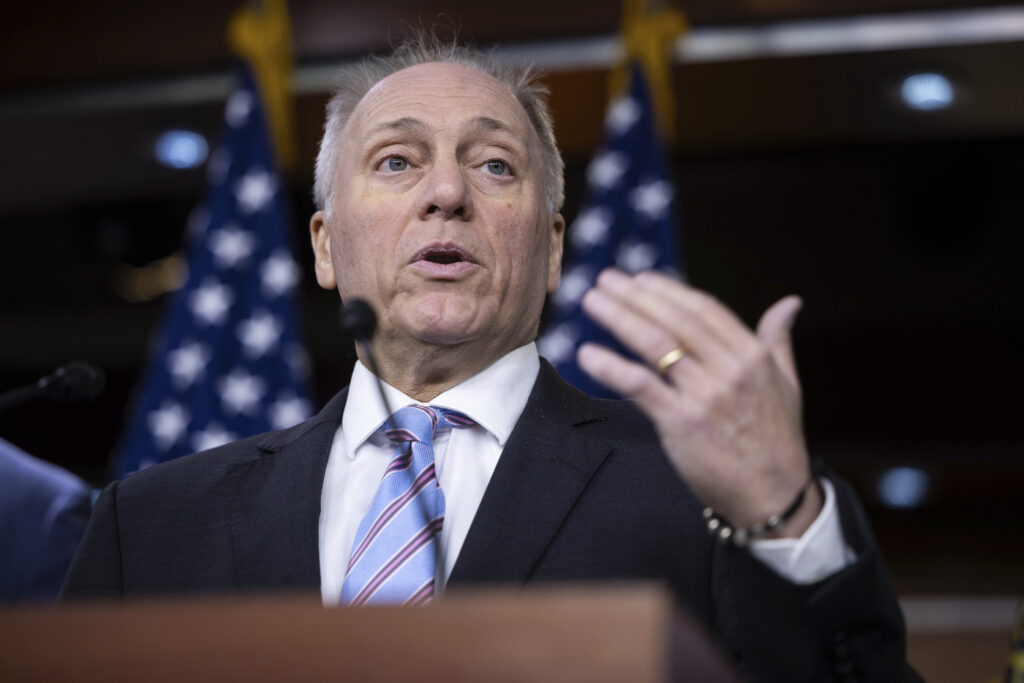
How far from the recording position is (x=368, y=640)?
A: 80cm

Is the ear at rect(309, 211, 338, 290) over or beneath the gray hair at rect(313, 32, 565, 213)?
beneath

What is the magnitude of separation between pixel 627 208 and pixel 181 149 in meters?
2.34

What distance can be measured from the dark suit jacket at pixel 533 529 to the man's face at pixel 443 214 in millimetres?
147

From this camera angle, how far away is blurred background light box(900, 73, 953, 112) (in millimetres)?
4551

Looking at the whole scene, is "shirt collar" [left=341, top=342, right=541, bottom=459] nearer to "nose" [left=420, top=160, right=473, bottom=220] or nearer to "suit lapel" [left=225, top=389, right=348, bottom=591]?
"suit lapel" [left=225, top=389, right=348, bottom=591]

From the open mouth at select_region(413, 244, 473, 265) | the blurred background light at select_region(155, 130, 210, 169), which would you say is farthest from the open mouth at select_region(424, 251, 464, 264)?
the blurred background light at select_region(155, 130, 210, 169)

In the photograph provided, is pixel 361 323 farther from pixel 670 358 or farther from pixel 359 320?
pixel 670 358

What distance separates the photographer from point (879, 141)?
518 centimetres

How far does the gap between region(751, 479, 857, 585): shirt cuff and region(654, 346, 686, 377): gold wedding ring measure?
0.61ft

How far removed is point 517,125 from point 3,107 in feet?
12.9

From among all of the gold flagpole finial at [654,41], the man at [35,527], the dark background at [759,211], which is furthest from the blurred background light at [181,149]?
the man at [35,527]

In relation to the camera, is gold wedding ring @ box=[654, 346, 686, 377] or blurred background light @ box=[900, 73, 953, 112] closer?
gold wedding ring @ box=[654, 346, 686, 377]

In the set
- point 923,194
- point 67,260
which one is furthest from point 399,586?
point 67,260

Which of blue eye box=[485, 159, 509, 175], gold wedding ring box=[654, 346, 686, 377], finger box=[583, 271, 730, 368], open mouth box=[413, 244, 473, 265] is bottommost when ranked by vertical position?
open mouth box=[413, 244, 473, 265]
